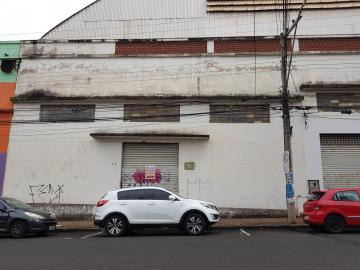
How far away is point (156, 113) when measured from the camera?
21.0 m

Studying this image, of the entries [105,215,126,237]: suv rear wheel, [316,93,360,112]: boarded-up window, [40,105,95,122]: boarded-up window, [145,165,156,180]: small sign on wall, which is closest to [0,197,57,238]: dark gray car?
[105,215,126,237]: suv rear wheel

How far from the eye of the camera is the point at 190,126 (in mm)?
20609

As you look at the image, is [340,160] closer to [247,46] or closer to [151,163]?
[247,46]

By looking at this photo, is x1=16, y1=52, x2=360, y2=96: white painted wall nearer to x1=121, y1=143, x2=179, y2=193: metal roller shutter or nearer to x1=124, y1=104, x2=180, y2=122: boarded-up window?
x1=124, y1=104, x2=180, y2=122: boarded-up window

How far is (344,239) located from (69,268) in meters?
7.79

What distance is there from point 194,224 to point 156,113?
860 cm

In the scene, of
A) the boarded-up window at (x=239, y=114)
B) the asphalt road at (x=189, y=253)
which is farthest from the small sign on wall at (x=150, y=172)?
the asphalt road at (x=189, y=253)

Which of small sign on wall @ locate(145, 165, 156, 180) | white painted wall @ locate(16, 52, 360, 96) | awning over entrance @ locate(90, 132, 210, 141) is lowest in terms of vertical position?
small sign on wall @ locate(145, 165, 156, 180)

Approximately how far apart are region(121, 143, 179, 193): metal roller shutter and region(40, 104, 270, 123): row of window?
54.6 inches

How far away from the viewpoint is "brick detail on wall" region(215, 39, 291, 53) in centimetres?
2178

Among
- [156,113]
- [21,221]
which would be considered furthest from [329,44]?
[21,221]

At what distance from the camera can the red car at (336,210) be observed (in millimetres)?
13596

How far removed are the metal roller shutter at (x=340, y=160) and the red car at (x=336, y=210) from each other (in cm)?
606

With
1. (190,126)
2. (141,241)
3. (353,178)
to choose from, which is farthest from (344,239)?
(190,126)
